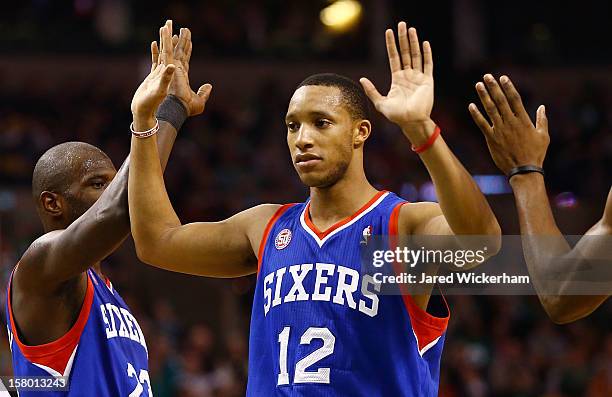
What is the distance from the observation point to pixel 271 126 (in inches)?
656

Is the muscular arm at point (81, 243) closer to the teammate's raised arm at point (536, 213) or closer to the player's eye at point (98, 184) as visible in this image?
the player's eye at point (98, 184)

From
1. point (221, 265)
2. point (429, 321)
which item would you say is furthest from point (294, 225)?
point (429, 321)

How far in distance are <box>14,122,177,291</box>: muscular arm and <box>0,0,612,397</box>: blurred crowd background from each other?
18.1 feet

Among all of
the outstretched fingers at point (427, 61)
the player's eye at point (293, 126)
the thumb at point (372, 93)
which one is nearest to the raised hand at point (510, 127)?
the outstretched fingers at point (427, 61)

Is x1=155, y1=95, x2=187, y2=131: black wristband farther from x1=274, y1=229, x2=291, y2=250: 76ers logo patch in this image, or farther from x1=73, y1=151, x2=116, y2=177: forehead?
x1=274, y1=229, x2=291, y2=250: 76ers logo patch

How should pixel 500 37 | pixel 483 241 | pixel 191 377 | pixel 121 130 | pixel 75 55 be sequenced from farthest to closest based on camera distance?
pixel 500 37, pixel 75 55, pixel 121 130, pixel 191 377, pixel 483 241

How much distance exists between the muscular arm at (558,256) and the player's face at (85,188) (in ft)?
7.44

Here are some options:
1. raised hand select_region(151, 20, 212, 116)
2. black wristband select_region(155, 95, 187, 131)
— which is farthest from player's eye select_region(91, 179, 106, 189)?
raised hand select_region(151, 20, 212, 116)

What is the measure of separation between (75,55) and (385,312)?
1385 cm

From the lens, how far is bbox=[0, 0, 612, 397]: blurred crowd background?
1278cm

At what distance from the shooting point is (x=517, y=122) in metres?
4.23

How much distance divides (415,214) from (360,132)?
0.52m

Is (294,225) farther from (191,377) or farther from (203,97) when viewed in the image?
(191,377)

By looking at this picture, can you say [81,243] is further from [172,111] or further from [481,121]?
[481,121]
